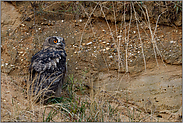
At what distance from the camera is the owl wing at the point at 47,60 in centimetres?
325

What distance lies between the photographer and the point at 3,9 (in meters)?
4.23

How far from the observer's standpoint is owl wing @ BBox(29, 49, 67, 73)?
325cm

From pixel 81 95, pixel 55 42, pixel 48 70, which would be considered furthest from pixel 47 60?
pixel 81 95

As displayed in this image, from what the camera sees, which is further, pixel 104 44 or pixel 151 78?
pixel 104 44

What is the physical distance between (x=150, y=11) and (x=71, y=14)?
1702mm

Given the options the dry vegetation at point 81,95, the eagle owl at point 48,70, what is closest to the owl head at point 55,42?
the eagle owl at point 48,70

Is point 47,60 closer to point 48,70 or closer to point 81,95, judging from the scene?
point 48,70

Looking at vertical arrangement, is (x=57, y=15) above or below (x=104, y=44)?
above

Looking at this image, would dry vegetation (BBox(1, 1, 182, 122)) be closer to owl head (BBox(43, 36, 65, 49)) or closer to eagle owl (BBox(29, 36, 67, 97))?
eagle owl (BBox(29, 36, 67, 97))

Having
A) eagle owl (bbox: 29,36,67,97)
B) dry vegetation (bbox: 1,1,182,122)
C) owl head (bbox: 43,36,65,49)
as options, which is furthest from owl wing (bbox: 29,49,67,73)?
dry vegetation (bbox: 1,1,182,122)

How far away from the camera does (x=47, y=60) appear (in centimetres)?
332

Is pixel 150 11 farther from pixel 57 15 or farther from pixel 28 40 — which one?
pixel 28 40

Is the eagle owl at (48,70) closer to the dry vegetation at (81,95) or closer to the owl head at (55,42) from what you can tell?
the owl head at (55,42)

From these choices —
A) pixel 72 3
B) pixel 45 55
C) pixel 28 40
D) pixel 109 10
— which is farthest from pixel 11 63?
pixel 109 10
